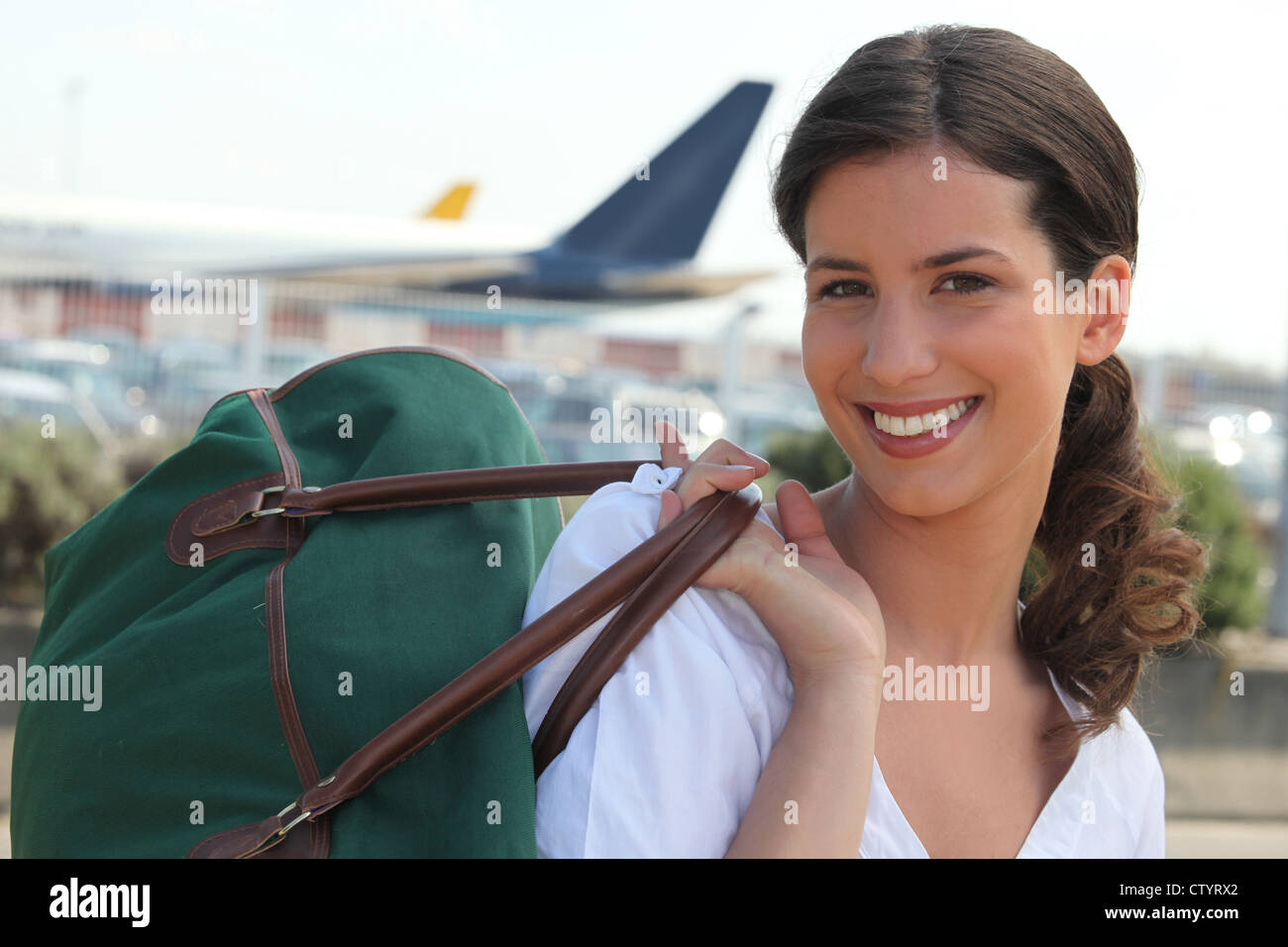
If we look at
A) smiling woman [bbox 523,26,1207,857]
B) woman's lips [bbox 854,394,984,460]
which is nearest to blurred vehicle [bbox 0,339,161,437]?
smiling woman [bbox 523,26,1207,857]

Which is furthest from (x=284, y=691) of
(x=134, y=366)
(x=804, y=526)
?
(x=134, y=366)

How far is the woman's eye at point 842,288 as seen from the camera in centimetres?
159

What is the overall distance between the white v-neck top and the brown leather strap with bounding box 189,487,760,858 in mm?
33

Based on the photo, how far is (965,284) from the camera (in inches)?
60.8

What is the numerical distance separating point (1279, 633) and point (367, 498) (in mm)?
6206

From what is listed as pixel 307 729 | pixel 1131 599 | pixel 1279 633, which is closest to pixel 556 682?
pixel 307 729

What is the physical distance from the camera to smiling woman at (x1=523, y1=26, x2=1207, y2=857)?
4.35 feet

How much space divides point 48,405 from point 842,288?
395 inches

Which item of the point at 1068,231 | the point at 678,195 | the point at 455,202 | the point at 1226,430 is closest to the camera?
the point at 1068,231

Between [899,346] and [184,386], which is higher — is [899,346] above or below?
below

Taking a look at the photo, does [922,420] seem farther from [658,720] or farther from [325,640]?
[325,640]

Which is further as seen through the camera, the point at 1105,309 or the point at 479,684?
the point at 1105,309
